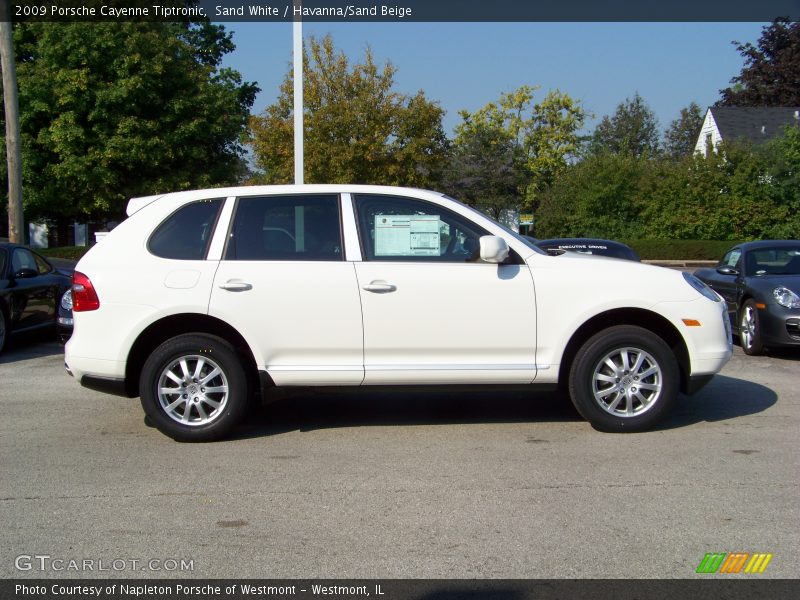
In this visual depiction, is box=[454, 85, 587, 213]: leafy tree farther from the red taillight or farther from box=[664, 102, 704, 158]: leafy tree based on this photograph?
the red taillight

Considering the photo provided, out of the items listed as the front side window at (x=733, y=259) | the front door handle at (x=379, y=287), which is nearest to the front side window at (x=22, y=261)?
the front door handle at (x=379, y=287)

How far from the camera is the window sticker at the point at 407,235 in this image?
6.21 meters

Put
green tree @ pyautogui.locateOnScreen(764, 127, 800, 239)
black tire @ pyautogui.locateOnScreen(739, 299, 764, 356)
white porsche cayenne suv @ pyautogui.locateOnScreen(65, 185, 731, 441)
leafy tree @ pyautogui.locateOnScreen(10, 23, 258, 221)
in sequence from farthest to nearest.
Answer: green tree @ pyautogui.locateOnScreen(764, 127, 800, 239), leafy tree @ pyautogui.locateOnScreen(10, 23, 258, 221), black tire @ pyautogui.locateOnScreen(739, 299, 764, 356), white porsche cayenne suv @ pyautogui.locateOnScreen(65, 185, 731, 441)

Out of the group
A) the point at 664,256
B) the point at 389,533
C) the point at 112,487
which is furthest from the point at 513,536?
the point at 664,256

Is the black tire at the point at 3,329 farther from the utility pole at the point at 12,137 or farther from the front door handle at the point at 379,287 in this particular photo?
the front door handle at the point at 379,287

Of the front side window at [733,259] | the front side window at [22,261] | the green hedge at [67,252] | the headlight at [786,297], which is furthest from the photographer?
the green hedge at [67,252]

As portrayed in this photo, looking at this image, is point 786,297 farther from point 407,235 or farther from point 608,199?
point 608,199

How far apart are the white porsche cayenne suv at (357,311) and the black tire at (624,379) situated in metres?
0.01

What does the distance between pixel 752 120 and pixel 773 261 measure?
4195 cm

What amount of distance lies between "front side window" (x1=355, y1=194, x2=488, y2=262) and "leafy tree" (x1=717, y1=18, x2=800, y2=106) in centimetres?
5530

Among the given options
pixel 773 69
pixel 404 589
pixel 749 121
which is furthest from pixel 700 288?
pixel 773 69

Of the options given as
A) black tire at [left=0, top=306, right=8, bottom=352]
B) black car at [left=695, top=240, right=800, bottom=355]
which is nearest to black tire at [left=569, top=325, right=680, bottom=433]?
black car at [left=695, top=240, right=800, bottom=355]

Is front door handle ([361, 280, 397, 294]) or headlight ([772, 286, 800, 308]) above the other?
A: front door handle ([361, 280, 397, 294])

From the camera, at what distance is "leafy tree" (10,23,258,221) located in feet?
93.2
